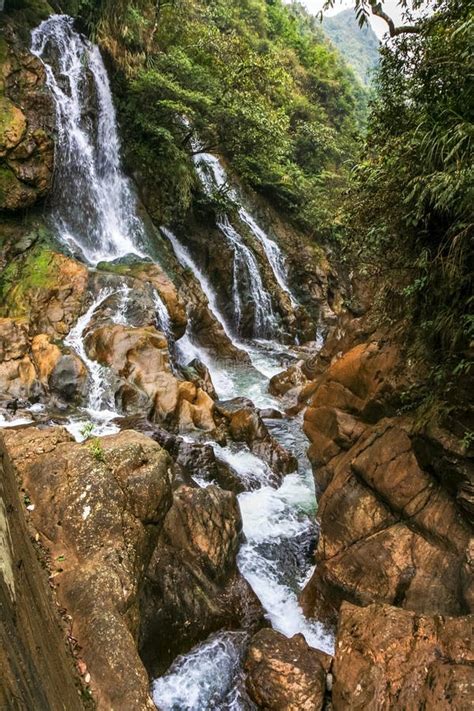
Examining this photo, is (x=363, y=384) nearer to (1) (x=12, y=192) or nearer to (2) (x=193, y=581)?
(2) (x=193, y=581)

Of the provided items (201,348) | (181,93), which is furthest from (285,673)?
(181,93)

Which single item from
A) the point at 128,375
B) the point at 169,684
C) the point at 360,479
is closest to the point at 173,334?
the point at 128,375

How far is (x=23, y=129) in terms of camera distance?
38.9 feet

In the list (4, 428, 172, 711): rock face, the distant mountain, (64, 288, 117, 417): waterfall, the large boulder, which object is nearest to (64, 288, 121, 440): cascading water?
(64, 288, 117, 417): waterfall

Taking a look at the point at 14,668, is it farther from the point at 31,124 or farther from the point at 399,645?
the point at 31,124

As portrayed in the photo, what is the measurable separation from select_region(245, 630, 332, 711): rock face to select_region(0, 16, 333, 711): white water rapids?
0.97 feet

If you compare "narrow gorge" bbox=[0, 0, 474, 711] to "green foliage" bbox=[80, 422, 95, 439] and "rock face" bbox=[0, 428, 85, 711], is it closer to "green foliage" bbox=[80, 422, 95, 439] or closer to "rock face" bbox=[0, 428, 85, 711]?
"rock face" bbox=[0, 428, 85, 711]

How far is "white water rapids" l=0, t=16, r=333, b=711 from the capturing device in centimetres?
511

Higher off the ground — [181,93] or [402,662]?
[181,93]

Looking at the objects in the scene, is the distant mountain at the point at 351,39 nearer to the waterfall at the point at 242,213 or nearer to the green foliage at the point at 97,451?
the waterfall at the point at 242,213

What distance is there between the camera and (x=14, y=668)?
5.33 feet

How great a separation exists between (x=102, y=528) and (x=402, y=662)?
3.04 m

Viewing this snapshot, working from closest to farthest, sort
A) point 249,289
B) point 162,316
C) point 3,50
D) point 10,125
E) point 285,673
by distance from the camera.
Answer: point 285,673, point 10,125, point 162,316, point 3,50, point 249,289

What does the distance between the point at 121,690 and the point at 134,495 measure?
5.96 feet
